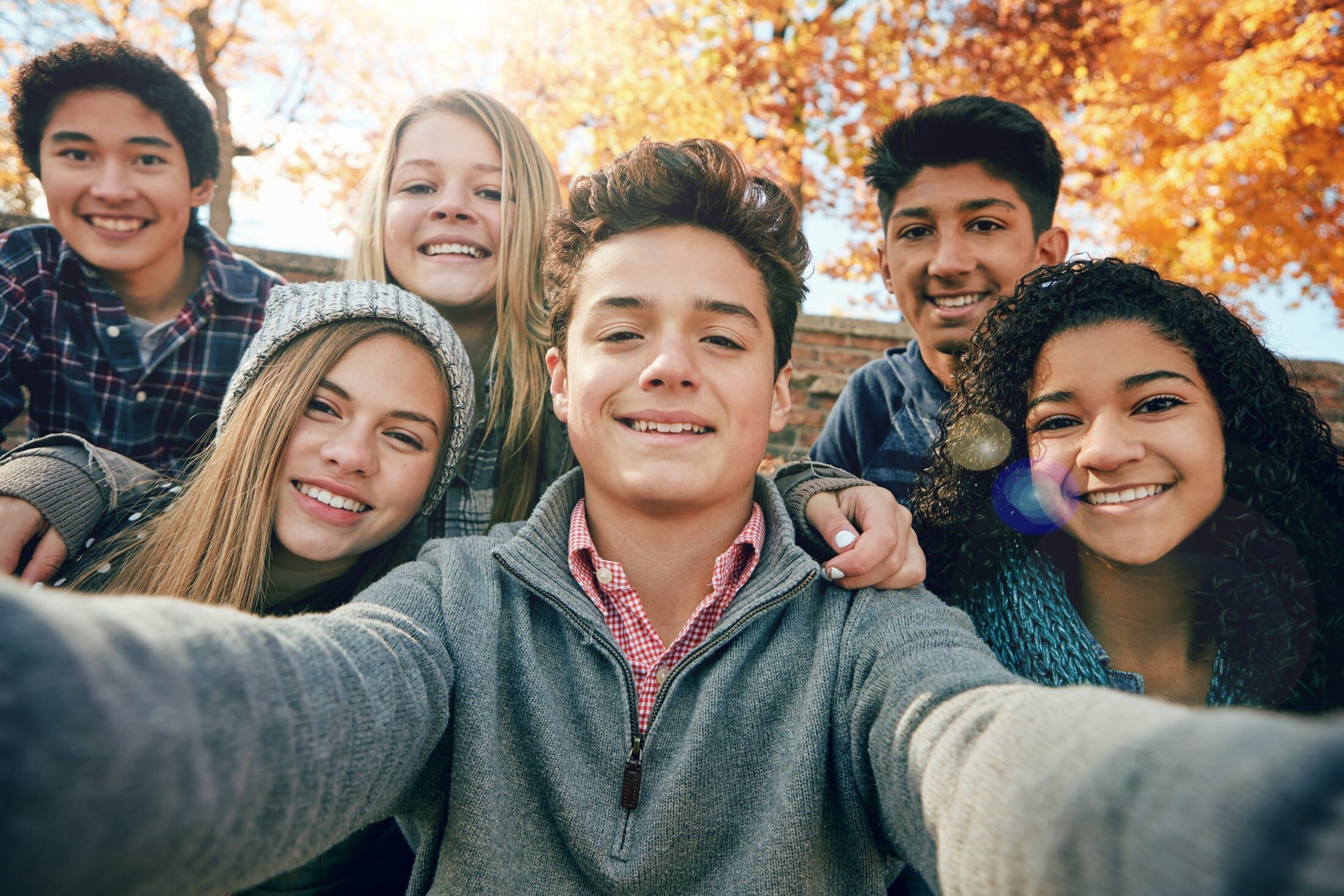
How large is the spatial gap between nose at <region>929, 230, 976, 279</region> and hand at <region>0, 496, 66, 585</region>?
2.93m

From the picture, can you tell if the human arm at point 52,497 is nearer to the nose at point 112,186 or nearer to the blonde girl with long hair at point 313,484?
the blonde girl with long hair at point 313,484

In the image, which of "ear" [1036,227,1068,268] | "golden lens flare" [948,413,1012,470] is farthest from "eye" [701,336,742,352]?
"ear" [1036,227,1068,268]

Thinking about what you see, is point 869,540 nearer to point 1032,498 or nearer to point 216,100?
point 1032,498

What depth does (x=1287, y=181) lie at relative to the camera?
7336 millimetres

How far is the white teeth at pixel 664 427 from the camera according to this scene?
1792mm

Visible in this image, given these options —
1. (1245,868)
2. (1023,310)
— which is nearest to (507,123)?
(1023,310)

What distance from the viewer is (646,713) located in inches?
66.0

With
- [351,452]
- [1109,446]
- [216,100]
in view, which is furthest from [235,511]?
[216,100]

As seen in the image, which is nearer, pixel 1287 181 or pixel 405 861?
pixel 405 861

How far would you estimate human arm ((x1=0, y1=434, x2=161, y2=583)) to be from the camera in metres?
2.03

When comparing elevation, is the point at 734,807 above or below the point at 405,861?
above

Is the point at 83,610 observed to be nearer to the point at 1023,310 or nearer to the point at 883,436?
the point at 1023,310

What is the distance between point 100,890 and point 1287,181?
9.52 m

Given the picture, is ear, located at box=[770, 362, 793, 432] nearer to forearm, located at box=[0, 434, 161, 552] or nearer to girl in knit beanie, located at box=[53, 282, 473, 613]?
girl in knit beanie, located at box=[53, 282, 473, 613]
